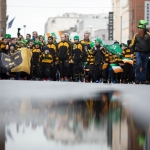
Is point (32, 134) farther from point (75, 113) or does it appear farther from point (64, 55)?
point (64, 55)

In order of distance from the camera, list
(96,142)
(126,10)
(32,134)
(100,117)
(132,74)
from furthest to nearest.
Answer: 1. (126,10)
2. (132,74)
3. (100,117)
4. (32,134)
5. (96,142)

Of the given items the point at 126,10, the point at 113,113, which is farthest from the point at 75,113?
the point at 126,10

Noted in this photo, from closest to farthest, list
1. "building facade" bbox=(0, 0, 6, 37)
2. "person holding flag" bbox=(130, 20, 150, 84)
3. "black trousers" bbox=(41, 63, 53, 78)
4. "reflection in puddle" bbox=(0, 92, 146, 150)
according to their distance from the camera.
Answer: "reflection in puddle" bbox=(0, 92, 146, 150) < "person holding flag" bbox=(130, 20, 150, 84) < "black trousers" bbox=(41, 63, 53, 78) < "building facade" bbox=(0, 0, 6, 37)

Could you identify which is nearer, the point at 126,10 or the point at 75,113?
the point at 75,113

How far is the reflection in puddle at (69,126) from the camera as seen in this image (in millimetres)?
5785

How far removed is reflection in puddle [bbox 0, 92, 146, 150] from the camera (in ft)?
19.0

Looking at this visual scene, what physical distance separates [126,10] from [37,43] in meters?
83.8

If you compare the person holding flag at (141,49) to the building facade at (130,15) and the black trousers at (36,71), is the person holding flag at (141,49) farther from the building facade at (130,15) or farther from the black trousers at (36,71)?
the building facade at (130,15)

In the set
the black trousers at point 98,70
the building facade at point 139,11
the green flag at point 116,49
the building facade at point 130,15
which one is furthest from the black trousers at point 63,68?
the building facade at point 139,11

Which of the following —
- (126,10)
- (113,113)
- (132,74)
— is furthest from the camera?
(126,10)

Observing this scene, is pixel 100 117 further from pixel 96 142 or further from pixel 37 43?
pixel 37 43

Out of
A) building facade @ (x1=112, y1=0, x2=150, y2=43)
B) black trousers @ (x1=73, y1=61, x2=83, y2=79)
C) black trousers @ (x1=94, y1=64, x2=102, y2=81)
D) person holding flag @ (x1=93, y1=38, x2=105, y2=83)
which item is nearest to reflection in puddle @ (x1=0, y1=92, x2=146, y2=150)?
person holding flag @ (x1=93, y1=38, x2=105, y2=83)

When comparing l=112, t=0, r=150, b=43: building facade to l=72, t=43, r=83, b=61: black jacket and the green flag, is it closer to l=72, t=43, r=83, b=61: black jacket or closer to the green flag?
the green flag

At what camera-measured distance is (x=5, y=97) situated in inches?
461
